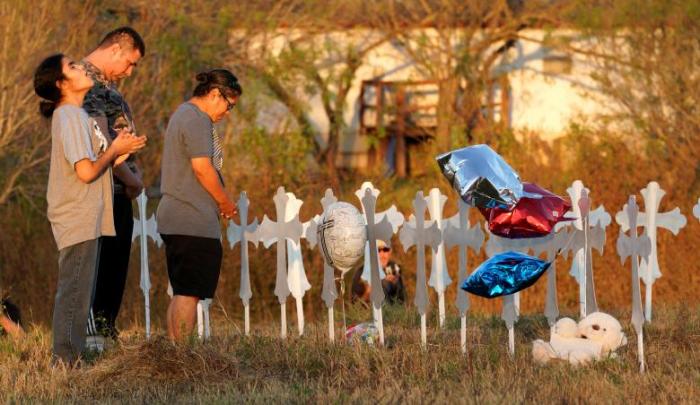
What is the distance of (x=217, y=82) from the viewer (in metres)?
8.02

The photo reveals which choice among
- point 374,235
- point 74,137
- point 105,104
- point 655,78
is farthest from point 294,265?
point 655,78

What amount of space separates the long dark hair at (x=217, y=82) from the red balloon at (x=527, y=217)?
1.76 meters

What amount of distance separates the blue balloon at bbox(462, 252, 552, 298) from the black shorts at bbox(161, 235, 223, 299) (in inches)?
63.3

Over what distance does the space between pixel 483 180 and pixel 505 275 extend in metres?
0.55

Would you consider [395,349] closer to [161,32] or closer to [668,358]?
[668,358]

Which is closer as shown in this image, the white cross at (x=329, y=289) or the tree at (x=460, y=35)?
the white cross at (x=329, y=289)

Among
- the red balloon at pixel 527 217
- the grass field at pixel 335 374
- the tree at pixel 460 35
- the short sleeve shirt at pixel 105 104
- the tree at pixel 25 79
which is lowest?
the grass field at pixel 335 374

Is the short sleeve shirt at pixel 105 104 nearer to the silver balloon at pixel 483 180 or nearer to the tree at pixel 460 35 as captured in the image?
the silver balloon at pixel 483 180

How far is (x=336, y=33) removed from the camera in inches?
Answer: 1062

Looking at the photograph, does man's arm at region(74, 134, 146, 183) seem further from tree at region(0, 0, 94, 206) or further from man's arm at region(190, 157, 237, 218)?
tree at region(0, 0, 94, 206)

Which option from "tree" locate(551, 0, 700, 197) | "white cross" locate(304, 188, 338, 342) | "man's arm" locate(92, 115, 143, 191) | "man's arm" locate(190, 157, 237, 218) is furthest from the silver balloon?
"tree" locate(551, 0, 700, 197)

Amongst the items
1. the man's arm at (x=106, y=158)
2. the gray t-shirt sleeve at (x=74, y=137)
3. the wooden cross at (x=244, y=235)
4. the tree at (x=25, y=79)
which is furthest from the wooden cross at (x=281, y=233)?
the tree at (x=25, y=79)

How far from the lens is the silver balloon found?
7301 millimetres

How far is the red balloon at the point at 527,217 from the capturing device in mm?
7426
